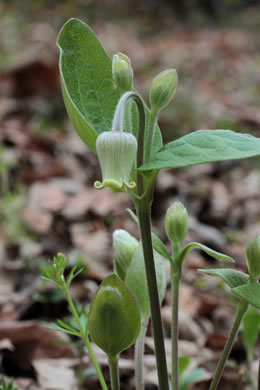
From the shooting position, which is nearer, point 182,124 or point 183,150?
point 183,150

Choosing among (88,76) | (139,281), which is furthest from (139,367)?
(88,76)

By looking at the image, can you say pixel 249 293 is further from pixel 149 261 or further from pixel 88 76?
pixel 88 76

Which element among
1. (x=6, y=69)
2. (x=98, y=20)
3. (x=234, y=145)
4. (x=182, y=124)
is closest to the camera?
(x=234, y=145)

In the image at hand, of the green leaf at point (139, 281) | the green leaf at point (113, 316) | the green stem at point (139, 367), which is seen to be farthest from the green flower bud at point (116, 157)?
the green stem at point (139, 367)

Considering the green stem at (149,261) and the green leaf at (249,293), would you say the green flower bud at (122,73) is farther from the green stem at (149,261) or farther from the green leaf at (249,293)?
the green leaf at (249,293)

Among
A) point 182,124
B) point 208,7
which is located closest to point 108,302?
point 182,124

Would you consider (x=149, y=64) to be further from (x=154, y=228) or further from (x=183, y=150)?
(x=183, y=150)

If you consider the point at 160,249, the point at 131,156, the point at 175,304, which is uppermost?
the point at 131,156
